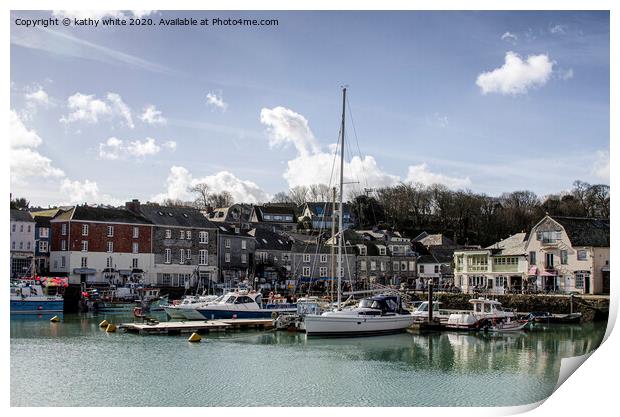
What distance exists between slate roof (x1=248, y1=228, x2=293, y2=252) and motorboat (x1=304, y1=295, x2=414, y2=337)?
30.9 meters

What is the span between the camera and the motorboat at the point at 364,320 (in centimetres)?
2857

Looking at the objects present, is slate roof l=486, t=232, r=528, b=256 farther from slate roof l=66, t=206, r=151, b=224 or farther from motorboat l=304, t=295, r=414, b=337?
slate roof l=66, t=206, r=151, b=224

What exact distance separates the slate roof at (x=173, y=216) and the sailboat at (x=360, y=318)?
2718 centimetres

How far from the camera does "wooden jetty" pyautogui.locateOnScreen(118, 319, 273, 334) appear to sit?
97.2ft

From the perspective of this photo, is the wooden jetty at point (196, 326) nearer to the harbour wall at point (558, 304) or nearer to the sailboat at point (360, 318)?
the sailboat at point (360, 318)

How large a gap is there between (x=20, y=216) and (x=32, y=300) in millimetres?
11964

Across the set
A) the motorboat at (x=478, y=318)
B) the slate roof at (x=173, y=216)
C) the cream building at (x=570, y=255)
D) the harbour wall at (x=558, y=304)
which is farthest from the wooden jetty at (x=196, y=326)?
the slate roof at (x=173, y=216)

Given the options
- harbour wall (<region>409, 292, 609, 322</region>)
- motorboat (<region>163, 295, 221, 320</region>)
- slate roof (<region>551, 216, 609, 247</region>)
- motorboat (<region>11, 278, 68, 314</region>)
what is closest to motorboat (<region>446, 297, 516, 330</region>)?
harbour wall (<region>409, 292, 609, 322</region>)

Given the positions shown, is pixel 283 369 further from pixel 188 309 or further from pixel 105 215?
pixel 105 215

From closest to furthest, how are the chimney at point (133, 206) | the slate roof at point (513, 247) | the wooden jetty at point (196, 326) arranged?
1. the wooden jetty at point (196, 326)
2. the slate roof at point (513, 247)
3. the chimney at point (133, 206)

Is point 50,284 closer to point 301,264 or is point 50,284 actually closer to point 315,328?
point 315,328

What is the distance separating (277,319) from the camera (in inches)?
1254

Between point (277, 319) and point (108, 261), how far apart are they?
73.8 ft

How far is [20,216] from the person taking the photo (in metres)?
47.5
